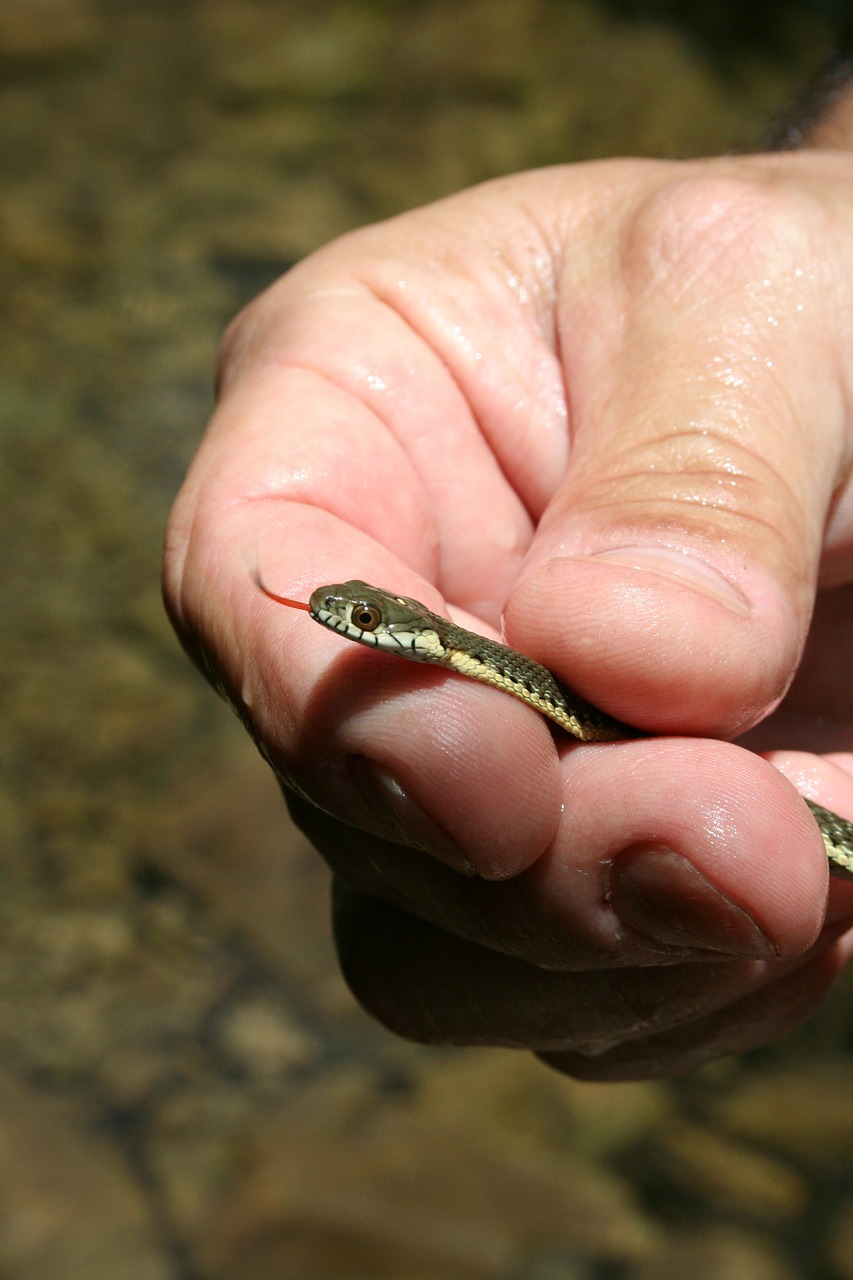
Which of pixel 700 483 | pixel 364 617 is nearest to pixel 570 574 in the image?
pixel 700 483

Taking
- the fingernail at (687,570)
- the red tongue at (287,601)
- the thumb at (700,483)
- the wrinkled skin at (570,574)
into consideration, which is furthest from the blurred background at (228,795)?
the red tongue at (287,601)

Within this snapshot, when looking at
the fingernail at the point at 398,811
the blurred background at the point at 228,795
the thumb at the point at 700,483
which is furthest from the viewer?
the blurred background at the point at 228,795

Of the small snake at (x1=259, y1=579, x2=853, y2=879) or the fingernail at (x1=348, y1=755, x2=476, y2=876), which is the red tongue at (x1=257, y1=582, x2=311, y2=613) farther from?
the fingernail at (x1=348, y1=755, x2=476, y2=876)

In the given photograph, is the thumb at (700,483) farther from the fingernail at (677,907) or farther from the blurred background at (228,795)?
the blurred background at (228,795)

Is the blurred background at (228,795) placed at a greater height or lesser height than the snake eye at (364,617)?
lesser

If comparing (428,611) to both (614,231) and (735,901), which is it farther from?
(614,231)

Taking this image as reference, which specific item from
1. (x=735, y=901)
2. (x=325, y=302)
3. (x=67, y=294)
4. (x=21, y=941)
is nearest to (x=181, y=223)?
(x=67, y=294)
